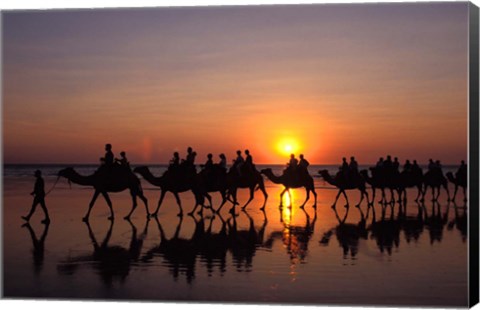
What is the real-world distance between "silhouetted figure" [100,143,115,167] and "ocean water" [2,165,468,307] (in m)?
1.24

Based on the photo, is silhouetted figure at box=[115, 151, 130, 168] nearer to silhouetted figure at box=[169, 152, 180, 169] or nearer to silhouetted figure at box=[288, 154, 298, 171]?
silhouetted figure at box=[169, 152, 180, 169]

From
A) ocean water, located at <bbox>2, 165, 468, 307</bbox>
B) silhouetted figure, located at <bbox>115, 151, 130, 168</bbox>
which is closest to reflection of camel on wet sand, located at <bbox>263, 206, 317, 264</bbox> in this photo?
ocean water, located at <bbox>2, 165, 468, 307</bbox>

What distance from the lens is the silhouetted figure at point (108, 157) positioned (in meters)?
16.5

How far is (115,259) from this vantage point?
12.5 metres

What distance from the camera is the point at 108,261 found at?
12336 mm

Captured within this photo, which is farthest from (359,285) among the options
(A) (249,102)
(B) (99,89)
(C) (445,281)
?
(B) (99,89)

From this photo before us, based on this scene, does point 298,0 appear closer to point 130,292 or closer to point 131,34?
point 131,34

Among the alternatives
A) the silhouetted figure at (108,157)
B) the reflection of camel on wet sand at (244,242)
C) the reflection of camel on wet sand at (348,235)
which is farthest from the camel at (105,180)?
the reflection of camel on wet sand at (348,235)

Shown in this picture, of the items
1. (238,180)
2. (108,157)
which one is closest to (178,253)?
(108,157)

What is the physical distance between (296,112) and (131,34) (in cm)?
323

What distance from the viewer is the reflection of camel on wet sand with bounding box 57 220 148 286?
11.6 metres

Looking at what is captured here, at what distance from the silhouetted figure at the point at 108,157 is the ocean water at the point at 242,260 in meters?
1.24

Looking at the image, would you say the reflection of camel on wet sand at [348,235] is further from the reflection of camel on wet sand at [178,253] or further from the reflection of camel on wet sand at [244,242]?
the reflection of camel on wet sand at [178,253]

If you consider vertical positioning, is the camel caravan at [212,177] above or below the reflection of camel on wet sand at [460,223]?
above
